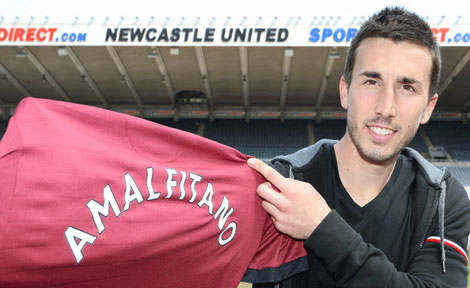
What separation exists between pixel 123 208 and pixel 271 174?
52cm

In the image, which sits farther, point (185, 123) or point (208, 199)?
point (185, 123)

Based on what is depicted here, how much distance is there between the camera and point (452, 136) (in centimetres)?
1959

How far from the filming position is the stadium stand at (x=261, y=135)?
19.4m

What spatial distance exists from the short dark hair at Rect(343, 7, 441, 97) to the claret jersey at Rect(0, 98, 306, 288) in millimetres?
675

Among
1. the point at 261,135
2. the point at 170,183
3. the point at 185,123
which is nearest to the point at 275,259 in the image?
the point at 170,183

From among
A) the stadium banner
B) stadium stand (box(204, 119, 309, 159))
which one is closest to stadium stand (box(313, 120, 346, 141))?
stadium stand (box(204, 119, 309, 159))

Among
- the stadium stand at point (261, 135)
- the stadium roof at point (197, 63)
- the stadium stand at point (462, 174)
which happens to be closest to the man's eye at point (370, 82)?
the stadium roof at point (197, 63)

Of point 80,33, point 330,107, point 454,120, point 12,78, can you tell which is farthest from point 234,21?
point 454,120

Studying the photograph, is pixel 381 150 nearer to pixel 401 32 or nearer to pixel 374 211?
pixel 374 211

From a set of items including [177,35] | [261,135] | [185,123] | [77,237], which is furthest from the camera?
[185,123]

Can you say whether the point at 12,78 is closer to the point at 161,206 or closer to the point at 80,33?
the point at 80,33

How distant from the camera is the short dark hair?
142 cm

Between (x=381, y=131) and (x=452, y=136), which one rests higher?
(x=381, y=131)

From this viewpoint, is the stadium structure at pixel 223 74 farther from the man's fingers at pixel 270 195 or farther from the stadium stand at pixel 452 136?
the man's fingers at pixel 270 195
